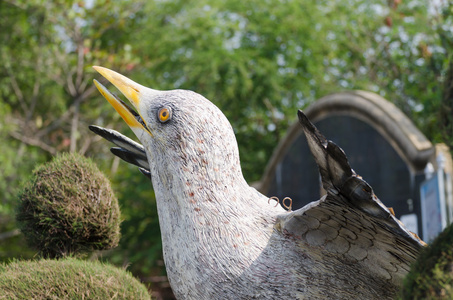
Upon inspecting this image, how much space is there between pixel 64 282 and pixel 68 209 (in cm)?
60

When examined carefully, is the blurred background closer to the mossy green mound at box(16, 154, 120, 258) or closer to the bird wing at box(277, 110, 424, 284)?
the mossy green mound at box(16, 154, 120, 258)

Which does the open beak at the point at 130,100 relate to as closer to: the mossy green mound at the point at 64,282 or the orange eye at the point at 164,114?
the orange eye at the point at 164,114

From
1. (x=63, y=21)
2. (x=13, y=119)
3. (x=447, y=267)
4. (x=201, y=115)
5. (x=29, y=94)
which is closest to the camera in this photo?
(x=447, y=267)

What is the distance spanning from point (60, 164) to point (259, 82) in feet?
28.5

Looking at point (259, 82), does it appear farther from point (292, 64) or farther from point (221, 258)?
point (221, 258)

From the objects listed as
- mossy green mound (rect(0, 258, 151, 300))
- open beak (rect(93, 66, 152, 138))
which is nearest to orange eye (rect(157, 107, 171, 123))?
open beak (rect(93, 66, 152, 138))

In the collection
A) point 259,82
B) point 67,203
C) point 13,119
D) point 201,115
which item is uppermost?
point 259,82

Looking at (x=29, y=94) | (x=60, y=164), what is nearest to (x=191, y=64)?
(x=29, y=94)

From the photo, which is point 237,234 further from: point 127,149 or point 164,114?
point 127,149

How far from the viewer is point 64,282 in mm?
3367

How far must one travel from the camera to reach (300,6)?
43.1ft

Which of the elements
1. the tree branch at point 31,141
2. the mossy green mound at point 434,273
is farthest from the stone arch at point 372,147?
A: the tree branch at point 31,141

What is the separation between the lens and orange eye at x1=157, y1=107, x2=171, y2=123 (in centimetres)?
292

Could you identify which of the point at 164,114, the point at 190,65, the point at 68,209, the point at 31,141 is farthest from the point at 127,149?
the point at 31,141
